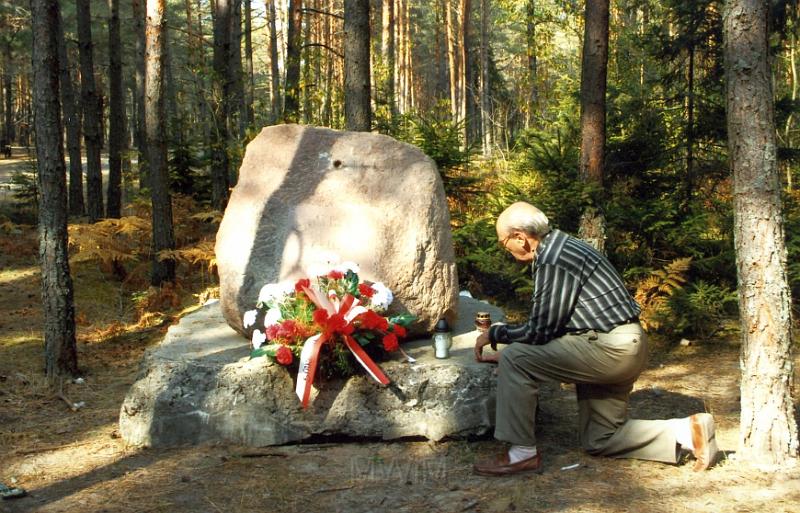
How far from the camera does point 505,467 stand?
4.66m

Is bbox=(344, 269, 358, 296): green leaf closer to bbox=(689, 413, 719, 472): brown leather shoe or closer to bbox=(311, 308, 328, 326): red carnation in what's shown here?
bbox=(311, 308, 328, 326): red carnation

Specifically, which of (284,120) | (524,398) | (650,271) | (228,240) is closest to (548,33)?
(284,120)

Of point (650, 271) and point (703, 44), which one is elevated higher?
point (703, 44)

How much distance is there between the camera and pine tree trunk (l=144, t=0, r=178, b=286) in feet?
29.4

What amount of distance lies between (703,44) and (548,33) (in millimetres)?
9200

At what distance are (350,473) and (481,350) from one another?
3.97 feet

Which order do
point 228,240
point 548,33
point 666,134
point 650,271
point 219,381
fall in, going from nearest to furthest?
point 219,381, point 228,240, point 650,271, point 666,134, point 548,33

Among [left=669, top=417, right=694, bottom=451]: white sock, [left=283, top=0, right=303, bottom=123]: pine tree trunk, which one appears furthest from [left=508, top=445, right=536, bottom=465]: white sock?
[left=283, top=0, right=303, bottom=123]: pine tree trunk

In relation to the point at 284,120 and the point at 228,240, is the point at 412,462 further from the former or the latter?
the point at 284,120

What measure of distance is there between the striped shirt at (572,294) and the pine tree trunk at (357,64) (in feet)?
16.2

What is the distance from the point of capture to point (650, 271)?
8.46m

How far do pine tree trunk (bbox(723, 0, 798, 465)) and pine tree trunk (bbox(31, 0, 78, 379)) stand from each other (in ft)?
18.5

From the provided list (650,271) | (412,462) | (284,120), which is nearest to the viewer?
(412,462)

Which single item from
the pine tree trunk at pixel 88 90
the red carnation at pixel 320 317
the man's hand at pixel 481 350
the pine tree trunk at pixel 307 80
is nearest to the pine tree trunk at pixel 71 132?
the pine tree trunk at pixel 88 90
